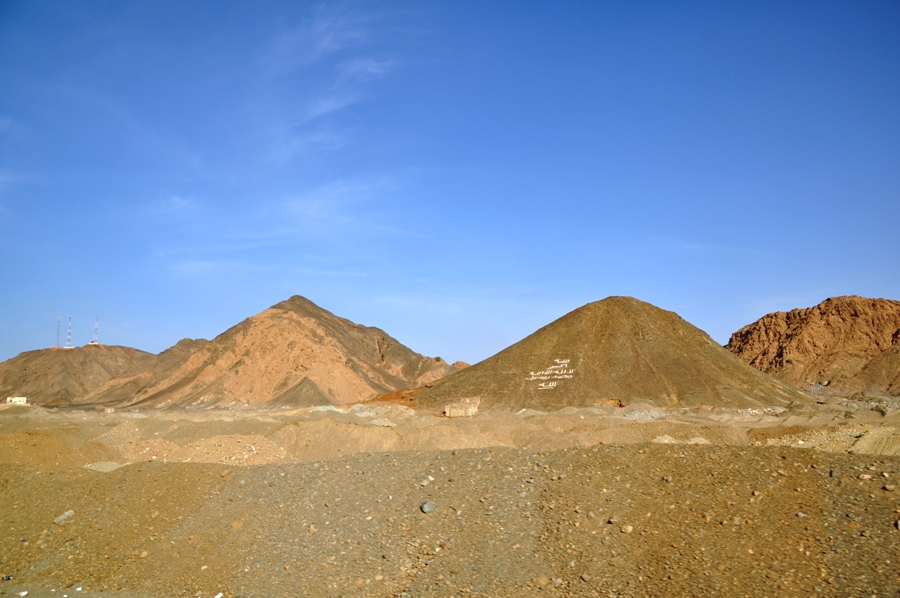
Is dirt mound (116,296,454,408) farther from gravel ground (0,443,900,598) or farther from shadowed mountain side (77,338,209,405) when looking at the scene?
gravel ground (0,443,900,598)

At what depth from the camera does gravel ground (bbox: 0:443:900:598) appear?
792 cm

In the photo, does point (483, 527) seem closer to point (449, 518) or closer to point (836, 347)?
point (449, 518)

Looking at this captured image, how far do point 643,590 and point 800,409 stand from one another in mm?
40228

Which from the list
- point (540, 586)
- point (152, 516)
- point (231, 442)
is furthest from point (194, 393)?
point (540, 586)

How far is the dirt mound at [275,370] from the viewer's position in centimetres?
6700

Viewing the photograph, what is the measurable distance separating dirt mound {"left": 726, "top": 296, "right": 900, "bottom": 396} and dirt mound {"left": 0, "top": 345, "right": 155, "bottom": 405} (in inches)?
3293

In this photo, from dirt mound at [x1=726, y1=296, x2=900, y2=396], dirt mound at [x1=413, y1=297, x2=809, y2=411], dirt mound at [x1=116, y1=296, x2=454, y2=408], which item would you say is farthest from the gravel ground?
dirt mound at [x1=726, y1=296, x2=900, y2=396]

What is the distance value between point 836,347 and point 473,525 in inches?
3444

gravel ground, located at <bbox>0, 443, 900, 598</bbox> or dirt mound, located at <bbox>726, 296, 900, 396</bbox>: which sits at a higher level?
dirt mound, located at <bbox>726, 296, 900, 396</bbox>

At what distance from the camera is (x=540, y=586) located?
26.6 ft

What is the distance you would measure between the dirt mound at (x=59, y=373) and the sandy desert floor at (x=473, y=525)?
279 feet

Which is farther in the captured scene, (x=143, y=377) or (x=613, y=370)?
(x=143, y=377)

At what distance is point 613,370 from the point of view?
5053cm

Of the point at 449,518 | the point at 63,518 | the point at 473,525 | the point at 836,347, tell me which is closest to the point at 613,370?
the point at 449,518
